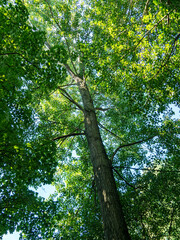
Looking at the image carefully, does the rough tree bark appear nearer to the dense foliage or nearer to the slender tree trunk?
the slender tree trunk

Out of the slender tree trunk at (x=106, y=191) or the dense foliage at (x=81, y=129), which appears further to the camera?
the dense foliage at (x=81, y=129)

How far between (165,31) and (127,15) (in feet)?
10.3

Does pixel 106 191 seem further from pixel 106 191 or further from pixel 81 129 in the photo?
pixel 81 129

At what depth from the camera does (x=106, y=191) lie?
12.2ft

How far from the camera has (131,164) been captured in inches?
313

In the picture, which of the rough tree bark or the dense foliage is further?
the dense foliage

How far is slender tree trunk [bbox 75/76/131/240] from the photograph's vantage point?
3.12 metres

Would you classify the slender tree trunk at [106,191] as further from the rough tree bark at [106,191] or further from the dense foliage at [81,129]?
the dense foliage at [81,129]

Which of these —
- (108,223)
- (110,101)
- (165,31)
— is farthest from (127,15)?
(108,223)

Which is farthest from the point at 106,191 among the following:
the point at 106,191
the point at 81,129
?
the point at 81,129

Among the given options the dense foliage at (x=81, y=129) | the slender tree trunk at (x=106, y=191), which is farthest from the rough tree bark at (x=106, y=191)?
the dense foliage at (x=81, y=129)

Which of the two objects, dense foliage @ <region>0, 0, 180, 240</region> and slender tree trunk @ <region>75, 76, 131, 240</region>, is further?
dense foliage @ <region>0, 0, 180, 240</region>

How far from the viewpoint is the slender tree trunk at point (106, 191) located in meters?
3.12

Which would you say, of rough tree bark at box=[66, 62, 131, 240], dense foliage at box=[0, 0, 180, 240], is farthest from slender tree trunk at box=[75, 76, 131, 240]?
dense foliage at box=[0, 0, 180, 240]
